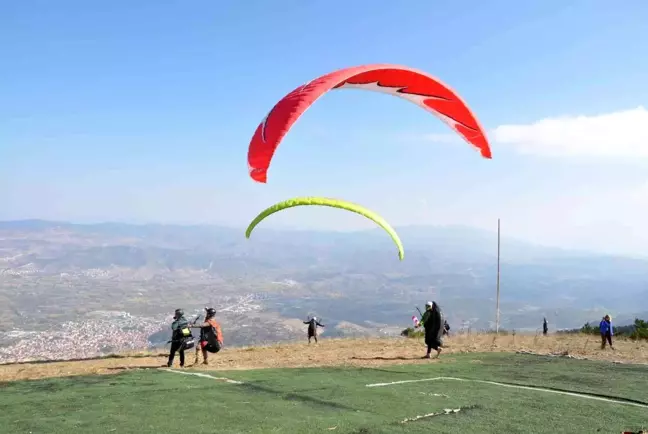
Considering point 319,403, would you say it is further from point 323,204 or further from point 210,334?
point 210,334

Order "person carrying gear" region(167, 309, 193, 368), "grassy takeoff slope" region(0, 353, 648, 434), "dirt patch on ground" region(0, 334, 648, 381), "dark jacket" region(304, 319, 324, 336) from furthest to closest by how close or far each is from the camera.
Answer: "dark jacket" region(304, 319, 324, 336) < "dirt patch on ground" region(0, 334, 648, 381) < "person carrying gear" region(167, 309, 193, 368) < "grassy takeoff slope" region(0, 353, 648, 434)

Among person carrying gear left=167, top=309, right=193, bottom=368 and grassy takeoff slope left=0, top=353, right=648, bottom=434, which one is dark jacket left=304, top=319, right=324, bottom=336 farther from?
grassy takeoff slope left=0, top=353, right=648, bottom=434

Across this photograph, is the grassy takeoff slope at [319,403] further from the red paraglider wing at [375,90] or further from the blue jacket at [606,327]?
the blue jacket at [606,327]

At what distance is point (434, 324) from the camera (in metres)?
17.0

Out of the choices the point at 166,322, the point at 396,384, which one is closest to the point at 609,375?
the point at 396,384

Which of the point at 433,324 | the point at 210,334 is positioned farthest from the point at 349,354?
the point at 210,334

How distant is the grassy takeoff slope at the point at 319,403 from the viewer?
7848 mm

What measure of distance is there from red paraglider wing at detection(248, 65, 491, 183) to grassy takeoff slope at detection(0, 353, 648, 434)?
356 cm

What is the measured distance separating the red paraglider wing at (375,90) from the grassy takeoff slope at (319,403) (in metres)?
3.56

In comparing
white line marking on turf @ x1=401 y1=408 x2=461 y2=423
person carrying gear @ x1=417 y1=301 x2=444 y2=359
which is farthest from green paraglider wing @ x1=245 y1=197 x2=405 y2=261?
person carrying gear @ x1=417 y1=301 x2=444 y2=359

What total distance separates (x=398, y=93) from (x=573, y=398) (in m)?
6.45

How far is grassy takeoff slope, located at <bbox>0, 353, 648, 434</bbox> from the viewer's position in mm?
7848

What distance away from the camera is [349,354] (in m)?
18.9

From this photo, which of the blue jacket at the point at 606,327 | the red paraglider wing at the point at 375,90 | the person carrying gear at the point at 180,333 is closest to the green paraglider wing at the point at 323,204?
the red paraglider wing at the point at 375,90
